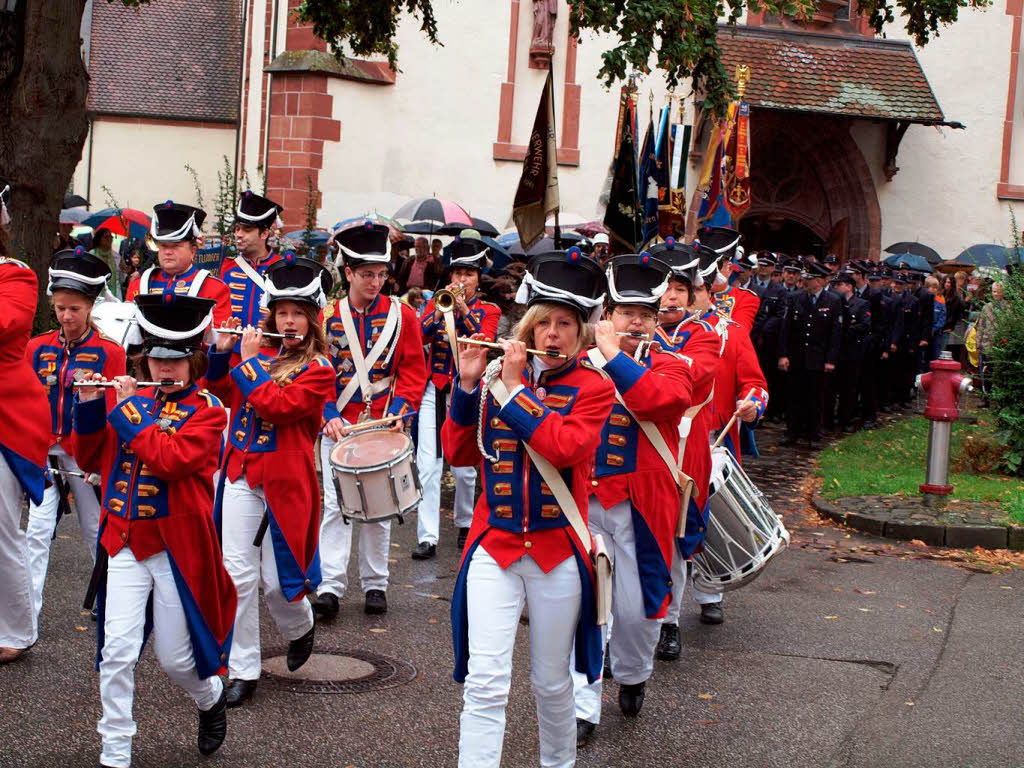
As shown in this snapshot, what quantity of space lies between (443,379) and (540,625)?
569cm

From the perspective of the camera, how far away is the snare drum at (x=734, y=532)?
7902 mm

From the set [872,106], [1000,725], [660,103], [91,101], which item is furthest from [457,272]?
[91,101]

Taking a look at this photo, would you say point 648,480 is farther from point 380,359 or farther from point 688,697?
point 380,359

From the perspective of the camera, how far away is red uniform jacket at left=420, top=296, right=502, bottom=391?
414 inches

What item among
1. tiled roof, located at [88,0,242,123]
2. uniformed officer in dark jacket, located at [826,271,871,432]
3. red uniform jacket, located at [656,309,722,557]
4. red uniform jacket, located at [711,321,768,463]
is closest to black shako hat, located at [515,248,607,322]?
red uniform jacket, located at [656,309,722,557]

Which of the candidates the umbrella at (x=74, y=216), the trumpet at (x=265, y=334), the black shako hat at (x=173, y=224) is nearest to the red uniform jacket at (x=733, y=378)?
the trumpet at (x=265, y=334)

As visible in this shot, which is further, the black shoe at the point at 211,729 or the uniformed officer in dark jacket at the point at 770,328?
the uniformed officer in dark jacket at the point at 770,328

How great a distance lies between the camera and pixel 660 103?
26531mm

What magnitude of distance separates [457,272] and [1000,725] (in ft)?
17.8

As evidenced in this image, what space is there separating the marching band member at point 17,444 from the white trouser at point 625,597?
2.57 metres

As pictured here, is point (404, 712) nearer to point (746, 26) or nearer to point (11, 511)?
point (11, 511)

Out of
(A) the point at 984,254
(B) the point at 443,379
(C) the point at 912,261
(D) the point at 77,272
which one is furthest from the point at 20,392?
(A) the point at 984,254

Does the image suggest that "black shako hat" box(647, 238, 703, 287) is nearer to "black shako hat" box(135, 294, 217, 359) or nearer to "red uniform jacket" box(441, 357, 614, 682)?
"red uniform jacket" box(441, 357, 614, 682)

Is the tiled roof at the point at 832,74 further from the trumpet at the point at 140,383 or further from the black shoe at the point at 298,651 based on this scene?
the trumpet at the point at 140,383
